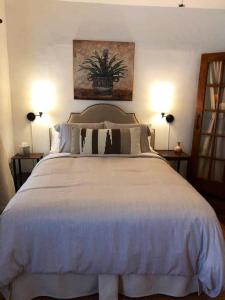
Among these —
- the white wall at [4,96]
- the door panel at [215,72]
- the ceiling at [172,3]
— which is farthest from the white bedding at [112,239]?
the ceiling at [172,3]

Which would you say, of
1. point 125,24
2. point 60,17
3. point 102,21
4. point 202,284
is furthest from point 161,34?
point 202,284

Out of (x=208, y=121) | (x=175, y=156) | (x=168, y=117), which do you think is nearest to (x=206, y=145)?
(x=208, y=121)

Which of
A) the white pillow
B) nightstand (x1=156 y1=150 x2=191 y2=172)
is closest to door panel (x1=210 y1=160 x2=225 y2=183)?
nightstand (x1=156 y1=150 x2=191 y2=172)

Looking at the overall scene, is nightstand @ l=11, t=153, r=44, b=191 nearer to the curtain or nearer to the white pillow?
the white pillow

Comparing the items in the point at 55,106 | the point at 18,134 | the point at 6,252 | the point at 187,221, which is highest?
the point at 55,106

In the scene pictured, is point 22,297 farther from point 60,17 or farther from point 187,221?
point 60,17

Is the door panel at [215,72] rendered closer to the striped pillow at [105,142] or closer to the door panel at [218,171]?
the door panel at [218,171]

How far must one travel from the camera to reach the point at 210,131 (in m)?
3.51

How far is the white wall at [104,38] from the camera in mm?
3285

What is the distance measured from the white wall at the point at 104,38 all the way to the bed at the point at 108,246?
6.67ft

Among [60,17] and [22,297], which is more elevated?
[60,17]

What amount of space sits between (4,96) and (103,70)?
136cm

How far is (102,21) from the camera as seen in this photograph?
333 cm

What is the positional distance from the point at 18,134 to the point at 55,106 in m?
0.67
